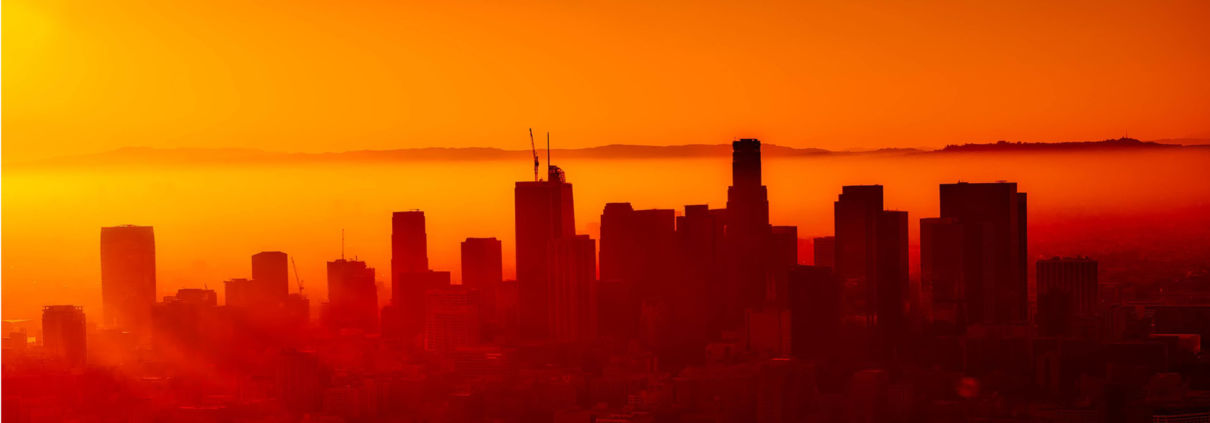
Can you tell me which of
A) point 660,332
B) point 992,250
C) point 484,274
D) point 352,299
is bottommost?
point 660,332

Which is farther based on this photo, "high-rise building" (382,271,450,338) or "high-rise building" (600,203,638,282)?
"high-rise building" (600,203,638,282)

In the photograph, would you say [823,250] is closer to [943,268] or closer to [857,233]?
[857,233]

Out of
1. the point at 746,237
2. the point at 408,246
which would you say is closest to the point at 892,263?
the point at 746,237

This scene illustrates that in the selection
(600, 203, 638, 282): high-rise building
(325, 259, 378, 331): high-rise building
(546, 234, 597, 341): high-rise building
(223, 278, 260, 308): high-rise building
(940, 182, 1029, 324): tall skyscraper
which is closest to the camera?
(940, 182, 1029, 324): tall skyscraper

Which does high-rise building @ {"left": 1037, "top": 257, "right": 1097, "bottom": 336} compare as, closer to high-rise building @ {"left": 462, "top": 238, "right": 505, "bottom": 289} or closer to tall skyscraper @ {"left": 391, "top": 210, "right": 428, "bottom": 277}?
high-rise building @ {"left": 462, "top": 238, "right": 505, "bottom": 289}

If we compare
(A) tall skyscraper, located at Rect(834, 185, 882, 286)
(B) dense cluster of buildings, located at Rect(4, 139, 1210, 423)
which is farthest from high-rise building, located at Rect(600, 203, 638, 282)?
(A) tall skyscraper, located at Rect(834, 185, 882, 286)

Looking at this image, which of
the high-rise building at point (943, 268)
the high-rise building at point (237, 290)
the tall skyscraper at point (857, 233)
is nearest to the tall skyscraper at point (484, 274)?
the high-rise building at point (237, 290)

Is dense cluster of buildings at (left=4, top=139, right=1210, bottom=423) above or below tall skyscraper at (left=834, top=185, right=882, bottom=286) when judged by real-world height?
below
